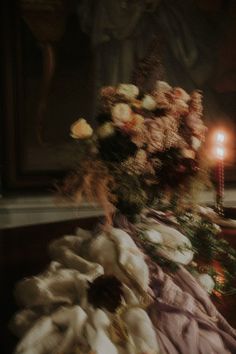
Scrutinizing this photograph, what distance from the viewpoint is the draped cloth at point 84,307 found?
816 millimetres

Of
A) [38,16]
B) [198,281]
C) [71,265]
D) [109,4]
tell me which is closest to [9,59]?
[38,16]

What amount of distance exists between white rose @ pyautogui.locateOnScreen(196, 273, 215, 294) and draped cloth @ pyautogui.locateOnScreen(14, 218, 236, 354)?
0.06 metres

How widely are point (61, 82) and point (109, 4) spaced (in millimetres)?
414

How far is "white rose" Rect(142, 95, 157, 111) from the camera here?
1.27m

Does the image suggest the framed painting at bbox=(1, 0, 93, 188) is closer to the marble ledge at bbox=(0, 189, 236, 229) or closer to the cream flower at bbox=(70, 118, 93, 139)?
the marble ledge at bbox=(0, 189, 236, 229)

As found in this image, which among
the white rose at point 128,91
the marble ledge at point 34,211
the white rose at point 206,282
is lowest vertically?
the marble ledge at point 34,211

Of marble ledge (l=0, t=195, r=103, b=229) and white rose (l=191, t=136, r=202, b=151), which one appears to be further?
marble ledge (l=0, t=195, r=103, b=229)

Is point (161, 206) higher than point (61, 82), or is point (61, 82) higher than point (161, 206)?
point (61, 82)

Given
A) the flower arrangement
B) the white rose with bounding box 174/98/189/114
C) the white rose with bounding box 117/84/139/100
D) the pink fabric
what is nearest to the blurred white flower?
the flower arrangement

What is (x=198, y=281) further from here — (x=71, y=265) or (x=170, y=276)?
(x=71, y=265)

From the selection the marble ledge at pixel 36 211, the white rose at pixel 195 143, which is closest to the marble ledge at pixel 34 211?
the marble ledge at pixel 36 211

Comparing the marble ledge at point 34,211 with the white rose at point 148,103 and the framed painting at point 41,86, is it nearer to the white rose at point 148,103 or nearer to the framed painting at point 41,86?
the framed painting at point 41,86

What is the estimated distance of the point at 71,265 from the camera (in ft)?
3.27

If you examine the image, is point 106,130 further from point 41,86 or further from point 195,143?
point 41,86
